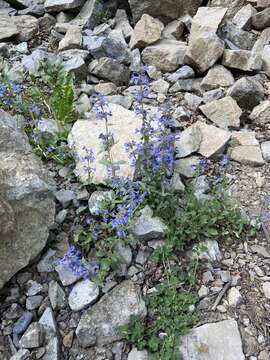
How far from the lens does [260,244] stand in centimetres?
362

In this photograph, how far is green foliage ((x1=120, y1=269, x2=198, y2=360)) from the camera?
9.69ft

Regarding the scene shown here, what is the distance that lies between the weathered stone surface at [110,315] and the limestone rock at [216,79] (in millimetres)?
2809

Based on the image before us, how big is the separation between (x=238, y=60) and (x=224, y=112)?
3.20 feet

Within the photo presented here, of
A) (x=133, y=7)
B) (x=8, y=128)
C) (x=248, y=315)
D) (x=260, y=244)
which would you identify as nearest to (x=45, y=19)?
(x=133, y=7)

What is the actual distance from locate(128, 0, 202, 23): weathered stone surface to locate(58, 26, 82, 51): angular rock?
93 cm

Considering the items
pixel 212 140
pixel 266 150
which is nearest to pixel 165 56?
pixel 212 140

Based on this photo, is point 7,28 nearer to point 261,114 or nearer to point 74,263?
point 261,114

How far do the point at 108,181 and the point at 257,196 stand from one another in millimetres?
1377

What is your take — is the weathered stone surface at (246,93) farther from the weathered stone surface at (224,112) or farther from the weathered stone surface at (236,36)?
the weathered stone surface at (236,36)

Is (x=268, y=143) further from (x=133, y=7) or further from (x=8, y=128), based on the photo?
(x=133, y=7)

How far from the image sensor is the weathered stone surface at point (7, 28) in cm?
602

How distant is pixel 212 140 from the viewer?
14.3 feet

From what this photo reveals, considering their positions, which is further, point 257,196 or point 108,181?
point 257,196

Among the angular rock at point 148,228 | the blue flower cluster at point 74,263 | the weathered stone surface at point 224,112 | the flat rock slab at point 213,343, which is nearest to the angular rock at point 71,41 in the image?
the weathered stone surface at point 224,112
